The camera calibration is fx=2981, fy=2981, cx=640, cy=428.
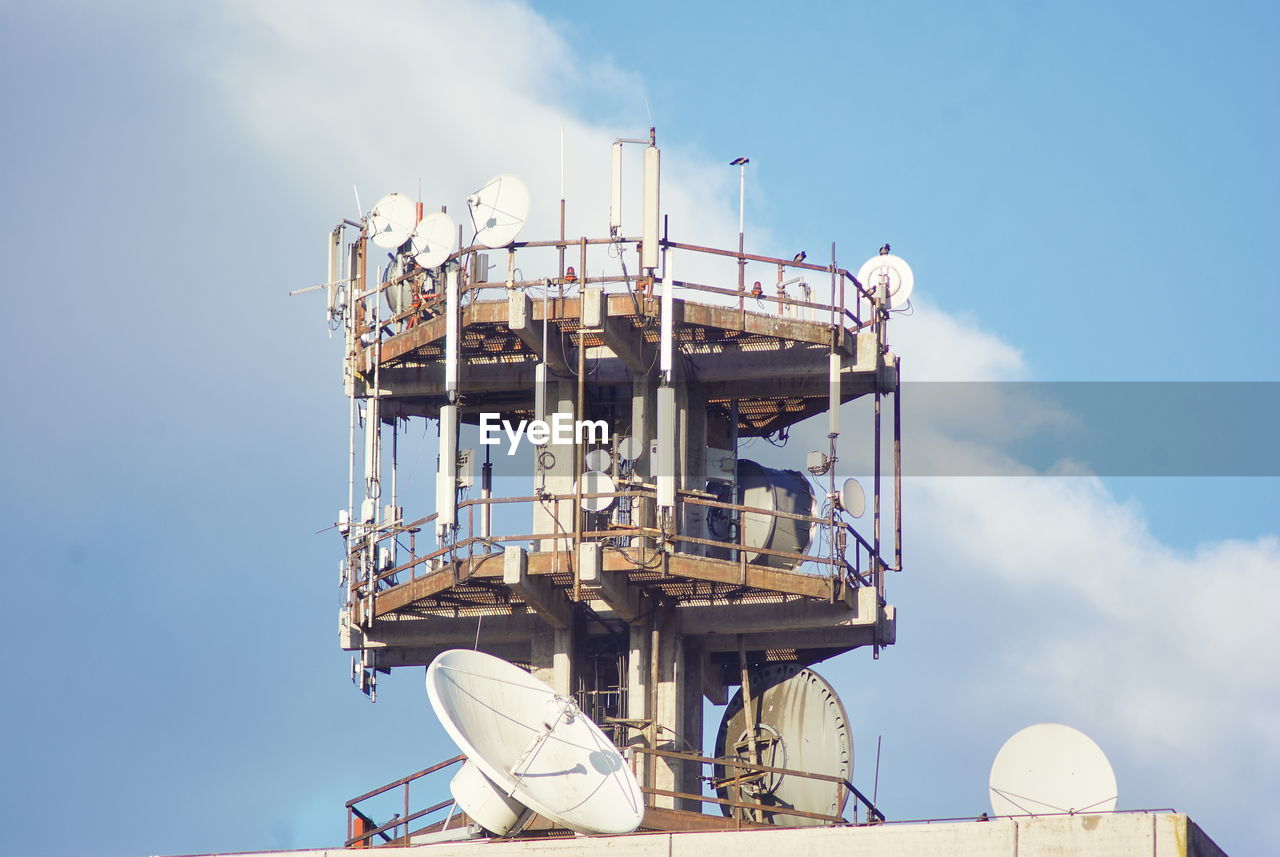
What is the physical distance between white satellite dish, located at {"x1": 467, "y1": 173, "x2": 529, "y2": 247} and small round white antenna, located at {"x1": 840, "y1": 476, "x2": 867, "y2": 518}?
8513 millimetres

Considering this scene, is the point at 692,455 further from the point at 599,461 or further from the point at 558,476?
the point at 599,461

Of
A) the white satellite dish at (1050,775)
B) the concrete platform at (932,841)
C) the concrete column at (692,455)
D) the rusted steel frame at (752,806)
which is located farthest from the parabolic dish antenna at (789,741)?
the concrete platform at (932,841)

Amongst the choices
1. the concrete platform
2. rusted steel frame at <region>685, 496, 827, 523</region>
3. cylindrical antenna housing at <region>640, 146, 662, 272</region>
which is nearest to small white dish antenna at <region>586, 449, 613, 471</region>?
rusted steel frame at <region>685, 496, 827, 523</region>

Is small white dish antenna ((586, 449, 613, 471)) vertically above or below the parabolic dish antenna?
above

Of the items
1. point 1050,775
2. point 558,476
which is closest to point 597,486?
point 558,476

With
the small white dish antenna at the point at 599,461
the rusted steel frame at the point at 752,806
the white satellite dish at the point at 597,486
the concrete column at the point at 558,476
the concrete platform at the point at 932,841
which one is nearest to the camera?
the concrete platform at the point at 932,841

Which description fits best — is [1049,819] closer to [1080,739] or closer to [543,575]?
[1080,739]

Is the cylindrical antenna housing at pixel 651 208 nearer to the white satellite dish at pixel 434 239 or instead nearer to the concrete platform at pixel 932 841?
the white satellite dish at pixel 434 239

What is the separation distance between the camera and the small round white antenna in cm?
6059

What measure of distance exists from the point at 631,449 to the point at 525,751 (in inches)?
295

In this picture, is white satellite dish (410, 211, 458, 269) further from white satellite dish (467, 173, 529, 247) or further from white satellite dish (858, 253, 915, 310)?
white satellite dish (858, 253, 915, 310)

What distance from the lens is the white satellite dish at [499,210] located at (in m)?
60.7

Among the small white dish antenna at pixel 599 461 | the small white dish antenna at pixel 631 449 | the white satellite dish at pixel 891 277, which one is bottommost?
the small white dish antenna at pixel 599 461

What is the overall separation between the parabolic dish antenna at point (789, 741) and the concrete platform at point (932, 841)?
269 inches
